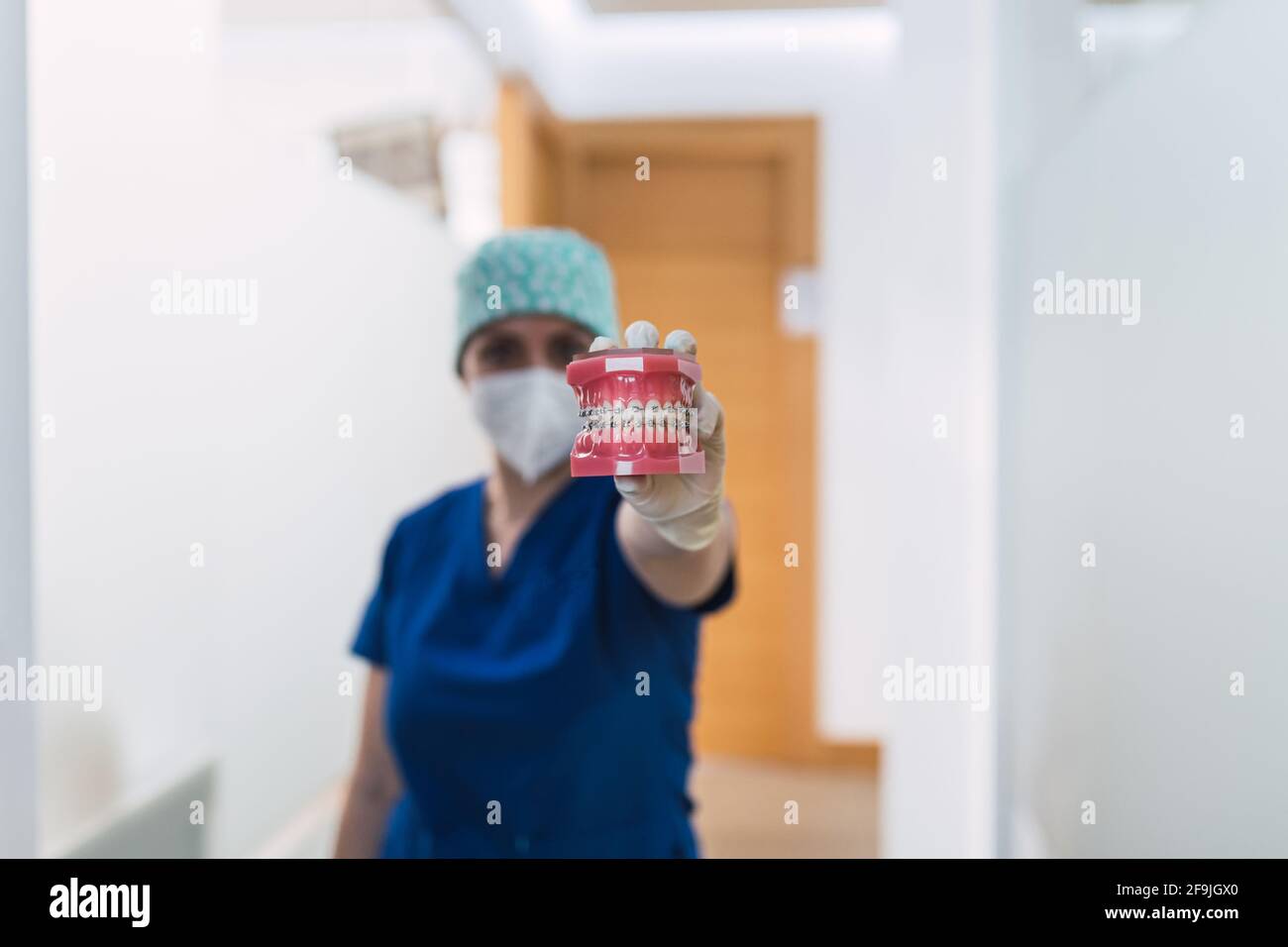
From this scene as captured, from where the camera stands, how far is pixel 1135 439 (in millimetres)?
848

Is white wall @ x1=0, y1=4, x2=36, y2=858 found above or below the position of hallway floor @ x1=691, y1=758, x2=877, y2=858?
above

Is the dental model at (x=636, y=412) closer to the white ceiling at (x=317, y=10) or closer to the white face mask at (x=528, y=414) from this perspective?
the white face mask at (x=528, y=414)

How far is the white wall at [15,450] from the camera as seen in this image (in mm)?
638

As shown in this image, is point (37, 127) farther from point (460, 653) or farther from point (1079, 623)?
point (1079, 623)

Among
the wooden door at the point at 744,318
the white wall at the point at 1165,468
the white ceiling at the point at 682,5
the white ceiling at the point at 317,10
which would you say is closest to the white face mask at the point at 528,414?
the white wall at the point at 1165,468

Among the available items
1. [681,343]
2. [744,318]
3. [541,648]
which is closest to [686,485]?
[681,343]

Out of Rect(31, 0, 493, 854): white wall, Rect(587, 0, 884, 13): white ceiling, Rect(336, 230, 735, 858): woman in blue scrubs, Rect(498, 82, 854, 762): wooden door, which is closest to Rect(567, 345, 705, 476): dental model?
Rect(336, 230, 735, 858): woman in blue scrubs

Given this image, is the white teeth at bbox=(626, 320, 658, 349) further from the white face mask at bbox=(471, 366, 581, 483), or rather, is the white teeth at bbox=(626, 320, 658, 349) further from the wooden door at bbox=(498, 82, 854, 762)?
the wooden door at bbox=(498, 82, 854, 762)

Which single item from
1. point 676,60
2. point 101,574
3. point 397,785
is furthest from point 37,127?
point 676,60

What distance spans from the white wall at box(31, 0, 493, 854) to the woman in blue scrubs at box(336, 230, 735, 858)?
409 mm

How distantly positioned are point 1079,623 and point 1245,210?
0.48 m

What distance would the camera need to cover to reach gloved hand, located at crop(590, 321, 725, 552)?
55 cm

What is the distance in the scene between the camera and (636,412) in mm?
505

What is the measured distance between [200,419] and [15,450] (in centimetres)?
66
